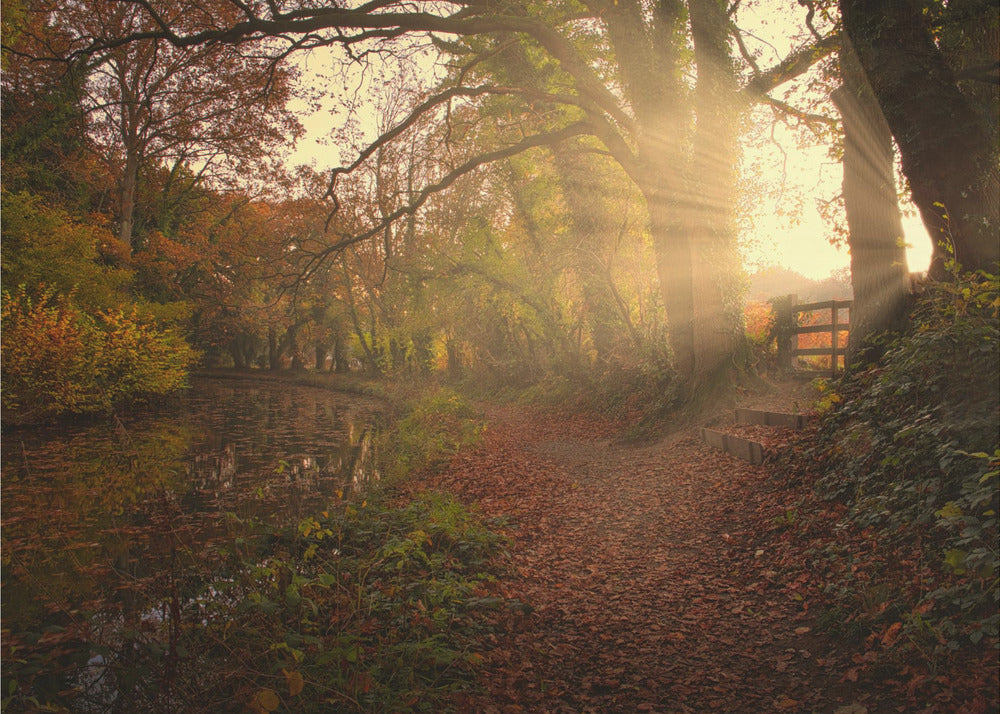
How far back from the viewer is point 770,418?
8.98 metres

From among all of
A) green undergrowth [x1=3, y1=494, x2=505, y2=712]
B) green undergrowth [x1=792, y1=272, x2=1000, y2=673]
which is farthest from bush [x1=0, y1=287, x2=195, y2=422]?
green undergrowth [x1=792, y1=272, x2=1000, y2=673]

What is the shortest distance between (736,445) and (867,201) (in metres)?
3.78

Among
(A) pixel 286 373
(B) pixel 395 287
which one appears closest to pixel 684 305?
(B) pixel 395 287

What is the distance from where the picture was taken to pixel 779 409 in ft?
31.7

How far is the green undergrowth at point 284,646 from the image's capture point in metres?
3.21

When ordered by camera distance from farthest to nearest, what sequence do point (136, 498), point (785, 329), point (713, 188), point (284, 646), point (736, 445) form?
point (785, 329), point (713, 188), point (136, 498), point (736, 445), point (284, 646)

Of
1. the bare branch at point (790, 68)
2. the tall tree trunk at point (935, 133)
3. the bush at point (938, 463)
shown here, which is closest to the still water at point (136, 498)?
the bush at point (938, 463)

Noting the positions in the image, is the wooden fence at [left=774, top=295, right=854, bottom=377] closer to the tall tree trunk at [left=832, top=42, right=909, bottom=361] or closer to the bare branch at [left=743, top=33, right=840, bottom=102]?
the bare branch at [left=743, top=33, right=840, bottom=102]

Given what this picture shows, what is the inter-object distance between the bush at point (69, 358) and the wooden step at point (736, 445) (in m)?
14.7

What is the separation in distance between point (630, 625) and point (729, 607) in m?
0.84

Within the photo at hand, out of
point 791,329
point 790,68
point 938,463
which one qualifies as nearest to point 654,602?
point 938,463

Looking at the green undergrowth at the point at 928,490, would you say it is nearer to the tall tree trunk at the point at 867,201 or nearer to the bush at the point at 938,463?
the bush at the point at 938,463

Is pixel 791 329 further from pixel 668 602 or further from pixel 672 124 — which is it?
pixel 668 602

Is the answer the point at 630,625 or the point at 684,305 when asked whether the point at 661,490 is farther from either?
the point at 684,305
